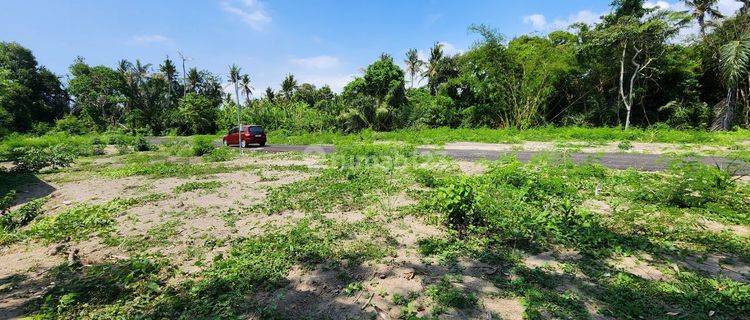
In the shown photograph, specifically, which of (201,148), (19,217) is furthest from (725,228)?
(201,148)

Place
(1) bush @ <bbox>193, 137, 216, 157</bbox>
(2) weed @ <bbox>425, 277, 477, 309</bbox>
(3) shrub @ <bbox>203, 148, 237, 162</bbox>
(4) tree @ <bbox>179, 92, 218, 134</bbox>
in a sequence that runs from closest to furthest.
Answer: (2) weed @ <bbox>425, 277, 477, 309</bbox> → (3) shrub @ <bbox>203, 148, 237, 162</bbox> → (1) bush @ <bbox>193, 137, 216, 157</bbox> → (4) tree @ <bbox>179, 92, 218, 134</bbox>

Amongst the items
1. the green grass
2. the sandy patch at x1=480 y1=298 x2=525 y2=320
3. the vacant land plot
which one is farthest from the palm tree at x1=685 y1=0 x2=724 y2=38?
the sandy patch at x1=480 y1=298 x2=525 y2=320

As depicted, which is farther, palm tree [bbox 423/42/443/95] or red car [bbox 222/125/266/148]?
palm tree [bbox 423/42/443/95]

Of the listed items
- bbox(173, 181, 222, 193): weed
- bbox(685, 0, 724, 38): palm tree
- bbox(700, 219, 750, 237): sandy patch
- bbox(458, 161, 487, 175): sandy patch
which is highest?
bbox(685, 0, 724, 38): palm tree

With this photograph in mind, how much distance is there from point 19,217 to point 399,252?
7.21 metres

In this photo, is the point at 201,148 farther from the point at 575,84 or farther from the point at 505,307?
the point at 575,84

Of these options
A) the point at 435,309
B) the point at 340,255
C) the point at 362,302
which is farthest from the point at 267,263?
the point at 435,309

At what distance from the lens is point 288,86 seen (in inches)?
1992

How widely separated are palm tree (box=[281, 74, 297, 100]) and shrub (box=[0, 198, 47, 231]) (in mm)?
45235

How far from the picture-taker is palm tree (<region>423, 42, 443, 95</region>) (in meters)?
35.1

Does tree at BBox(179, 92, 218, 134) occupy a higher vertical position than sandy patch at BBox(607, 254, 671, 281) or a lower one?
higher

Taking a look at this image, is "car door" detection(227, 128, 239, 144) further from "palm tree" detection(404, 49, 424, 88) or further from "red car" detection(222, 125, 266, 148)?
"palm tree" detection(404, 49, 424, 88)

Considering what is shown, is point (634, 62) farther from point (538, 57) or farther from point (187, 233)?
point (187, 233)

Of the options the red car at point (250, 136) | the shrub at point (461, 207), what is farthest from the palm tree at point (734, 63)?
the red car at point (250, 136)
